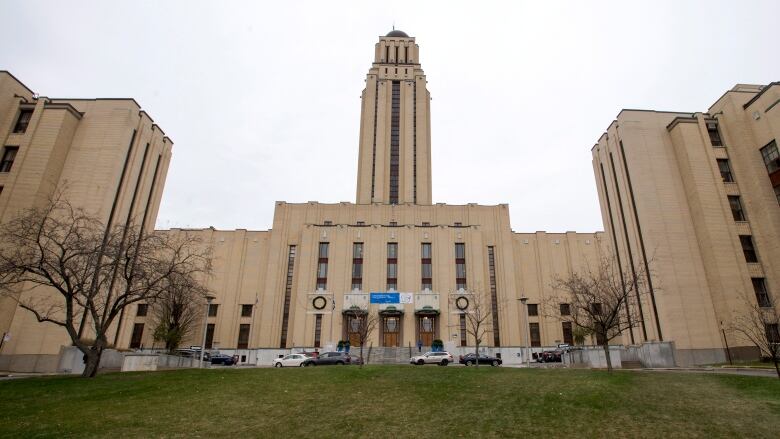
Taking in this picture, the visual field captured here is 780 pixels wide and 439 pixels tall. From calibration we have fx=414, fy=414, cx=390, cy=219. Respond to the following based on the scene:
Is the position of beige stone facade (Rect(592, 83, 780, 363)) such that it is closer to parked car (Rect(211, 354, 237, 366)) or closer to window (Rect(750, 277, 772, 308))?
window (Rect(750, 277, 772, 308))

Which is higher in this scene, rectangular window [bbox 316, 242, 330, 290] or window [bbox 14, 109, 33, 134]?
window [bbox 14, 109, 33, 134]

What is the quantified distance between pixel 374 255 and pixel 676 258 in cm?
3426

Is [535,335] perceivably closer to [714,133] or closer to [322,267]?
[322,267]

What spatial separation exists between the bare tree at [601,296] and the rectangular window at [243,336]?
4234cm

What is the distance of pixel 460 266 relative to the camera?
188 feet

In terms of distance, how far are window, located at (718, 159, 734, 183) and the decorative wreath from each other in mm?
45437

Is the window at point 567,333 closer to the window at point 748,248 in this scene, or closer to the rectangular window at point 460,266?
the rectangular window at point 460,266

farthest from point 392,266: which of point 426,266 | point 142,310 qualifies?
point 142,310

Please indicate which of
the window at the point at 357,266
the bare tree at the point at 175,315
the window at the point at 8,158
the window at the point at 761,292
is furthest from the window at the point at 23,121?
the window at the point at 761,292

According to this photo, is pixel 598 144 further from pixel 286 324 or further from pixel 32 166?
pixel 32 166

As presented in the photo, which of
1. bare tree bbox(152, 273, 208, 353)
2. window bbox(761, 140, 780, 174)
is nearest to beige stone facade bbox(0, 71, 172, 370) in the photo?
bare tree bbox(152, 273, 208, 353)

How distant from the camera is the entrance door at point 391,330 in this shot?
53188 mm

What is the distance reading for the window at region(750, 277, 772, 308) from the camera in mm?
35062

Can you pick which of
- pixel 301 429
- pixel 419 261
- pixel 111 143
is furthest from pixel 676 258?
pixel 111 143
